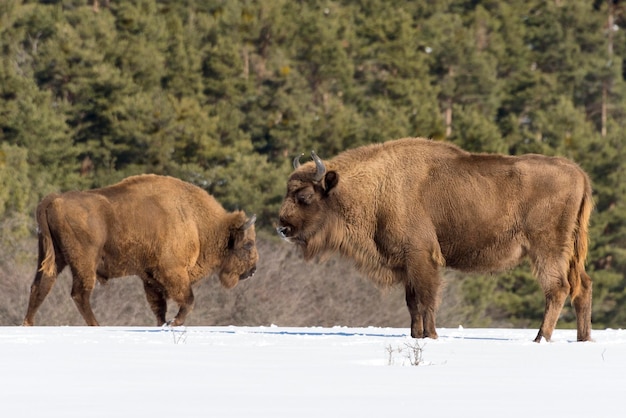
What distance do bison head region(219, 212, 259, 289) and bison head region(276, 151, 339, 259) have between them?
→ 5.47 m

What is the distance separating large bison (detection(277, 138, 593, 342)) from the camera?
1423 cm

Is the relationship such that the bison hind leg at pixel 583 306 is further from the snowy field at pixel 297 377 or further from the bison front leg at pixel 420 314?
the bison front leg at pixel 420 314

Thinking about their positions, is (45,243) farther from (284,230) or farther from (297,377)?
(297,377)

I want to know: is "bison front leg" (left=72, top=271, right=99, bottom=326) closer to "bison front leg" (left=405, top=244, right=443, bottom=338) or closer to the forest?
"bison front leg" (left=405, top=244, right=443, bottom=338)

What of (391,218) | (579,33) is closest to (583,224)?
(391,218)

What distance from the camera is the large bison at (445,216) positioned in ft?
46.7

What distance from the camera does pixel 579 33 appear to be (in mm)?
92750

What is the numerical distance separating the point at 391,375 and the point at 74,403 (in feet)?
7.83

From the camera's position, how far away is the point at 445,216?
47.6 ft

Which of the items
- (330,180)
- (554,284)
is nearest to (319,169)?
(330,180)

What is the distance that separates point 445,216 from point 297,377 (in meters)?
5.18

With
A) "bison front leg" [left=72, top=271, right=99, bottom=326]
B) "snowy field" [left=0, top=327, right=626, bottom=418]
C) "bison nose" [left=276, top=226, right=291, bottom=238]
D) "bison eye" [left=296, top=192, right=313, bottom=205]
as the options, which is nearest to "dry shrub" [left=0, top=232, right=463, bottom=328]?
"bison front leg" [left=72, top=271, right=99, bottom=326]

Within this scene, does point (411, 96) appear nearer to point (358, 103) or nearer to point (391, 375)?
point (358, 103)

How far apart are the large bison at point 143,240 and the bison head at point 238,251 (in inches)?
0.5
